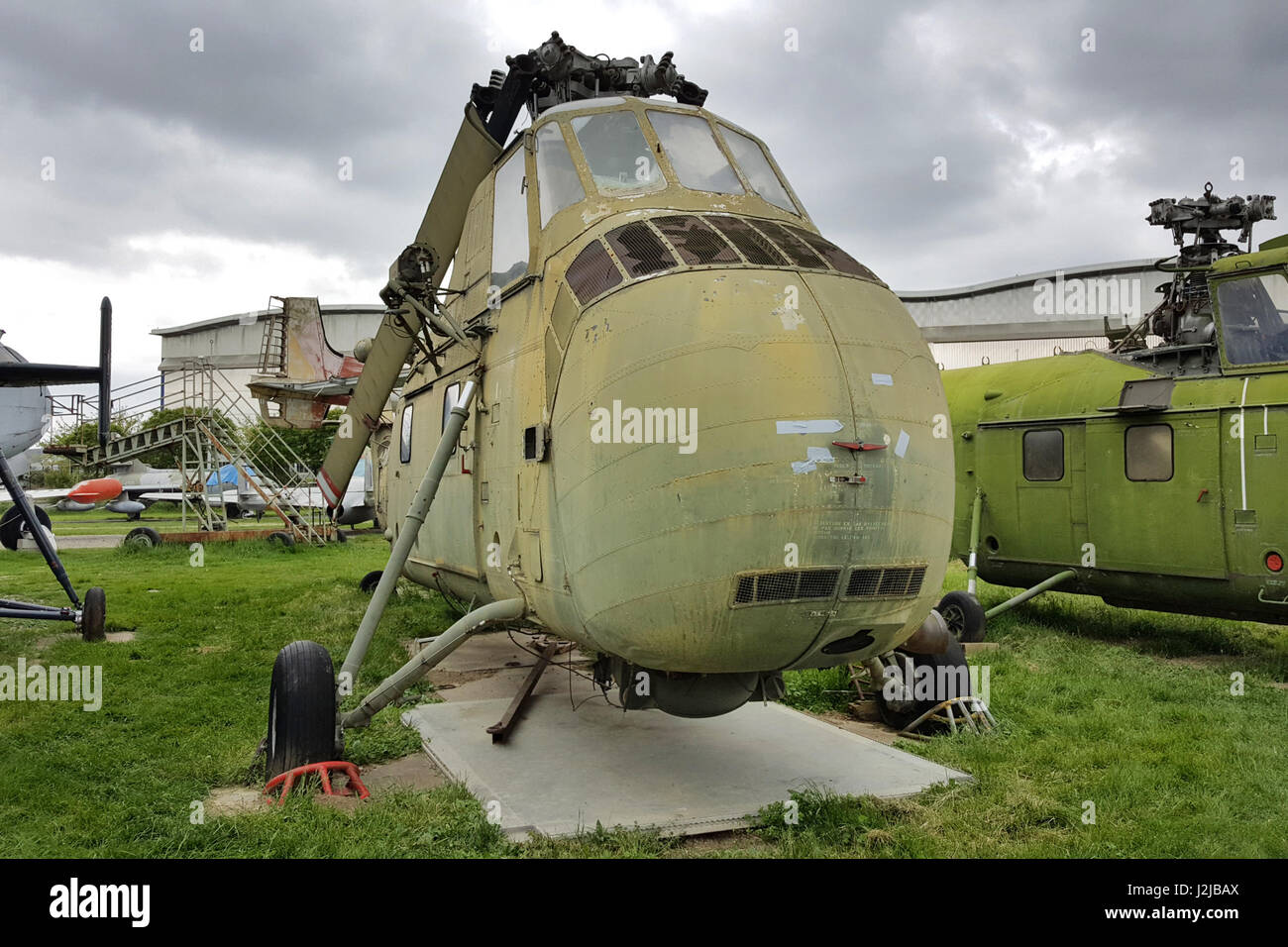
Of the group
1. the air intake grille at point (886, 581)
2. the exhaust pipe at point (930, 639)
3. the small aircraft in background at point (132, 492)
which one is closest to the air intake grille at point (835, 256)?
the air intake grille at point (886, 581)

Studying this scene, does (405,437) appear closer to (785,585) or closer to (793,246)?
(793,246)

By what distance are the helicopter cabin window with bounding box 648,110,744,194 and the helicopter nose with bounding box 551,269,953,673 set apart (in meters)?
1.52

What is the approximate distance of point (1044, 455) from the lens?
11.5m

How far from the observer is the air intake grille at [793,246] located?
16.2ft

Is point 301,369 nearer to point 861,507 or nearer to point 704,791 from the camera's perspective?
point 704,791

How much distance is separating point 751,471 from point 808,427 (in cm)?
34

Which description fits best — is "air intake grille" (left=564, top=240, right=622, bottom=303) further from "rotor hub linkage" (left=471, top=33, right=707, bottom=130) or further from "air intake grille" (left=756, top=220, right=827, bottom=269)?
"rotor hub linkage" (left=471, top=33, right=707, bottom=130)

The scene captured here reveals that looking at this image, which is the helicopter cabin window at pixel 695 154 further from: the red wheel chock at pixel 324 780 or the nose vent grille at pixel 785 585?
the red wheel chock at pixel 324 780

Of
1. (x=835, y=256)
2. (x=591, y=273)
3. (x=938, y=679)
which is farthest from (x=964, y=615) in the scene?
(x=591, y=273)

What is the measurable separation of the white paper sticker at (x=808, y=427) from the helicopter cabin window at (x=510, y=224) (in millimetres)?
2499

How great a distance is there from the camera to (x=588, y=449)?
15.6ft

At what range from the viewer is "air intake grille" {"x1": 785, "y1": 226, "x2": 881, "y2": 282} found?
16.7 feet

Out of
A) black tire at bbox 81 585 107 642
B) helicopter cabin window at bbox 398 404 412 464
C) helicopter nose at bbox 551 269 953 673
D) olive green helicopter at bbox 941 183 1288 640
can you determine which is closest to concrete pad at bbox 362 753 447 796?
helicopter nose at bbox 551 269 953 673
